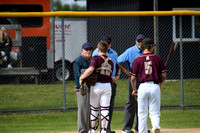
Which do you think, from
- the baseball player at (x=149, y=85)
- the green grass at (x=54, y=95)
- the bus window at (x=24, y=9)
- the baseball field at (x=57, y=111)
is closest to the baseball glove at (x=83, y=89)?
the baseball player at (x=149, y=85)

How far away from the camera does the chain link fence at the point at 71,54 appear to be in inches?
421

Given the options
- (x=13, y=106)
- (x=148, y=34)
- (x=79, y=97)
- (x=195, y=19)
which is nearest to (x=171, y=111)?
(x=79, y=97)

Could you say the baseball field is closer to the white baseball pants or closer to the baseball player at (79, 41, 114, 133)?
the baseball player at (79, 41, 114, 133)

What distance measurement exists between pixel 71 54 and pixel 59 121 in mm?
6436

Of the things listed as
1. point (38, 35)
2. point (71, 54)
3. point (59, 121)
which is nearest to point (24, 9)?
point (38, 35)

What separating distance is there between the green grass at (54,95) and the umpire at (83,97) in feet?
8.96

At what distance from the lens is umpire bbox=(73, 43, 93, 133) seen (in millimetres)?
6555

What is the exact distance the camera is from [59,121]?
8.43 meters

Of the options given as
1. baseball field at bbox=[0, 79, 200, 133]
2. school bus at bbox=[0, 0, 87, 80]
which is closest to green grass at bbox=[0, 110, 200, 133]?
baseball field at bbox=[0, 79, 200, 133]

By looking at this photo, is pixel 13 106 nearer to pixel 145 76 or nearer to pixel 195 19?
pixel 145 76

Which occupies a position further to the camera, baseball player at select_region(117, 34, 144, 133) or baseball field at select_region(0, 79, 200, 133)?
baseball field at select_region(0, 79, 200, 133)

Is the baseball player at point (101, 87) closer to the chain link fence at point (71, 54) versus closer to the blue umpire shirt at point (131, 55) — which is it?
the blue umpire shirt at point (131, 55)

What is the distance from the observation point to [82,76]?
20.4 ft

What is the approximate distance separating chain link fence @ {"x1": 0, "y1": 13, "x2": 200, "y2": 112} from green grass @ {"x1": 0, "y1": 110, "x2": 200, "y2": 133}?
855 millimetres
